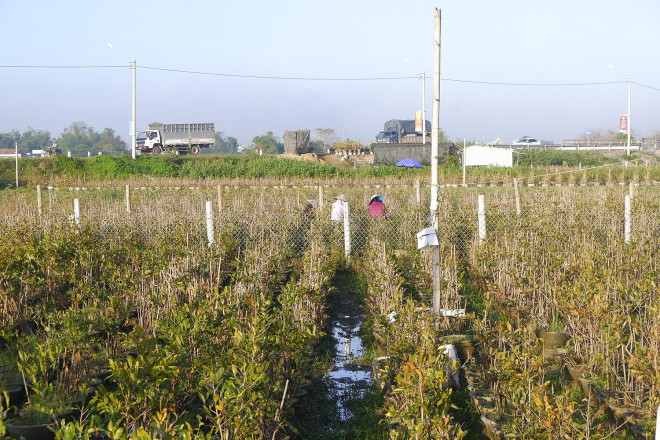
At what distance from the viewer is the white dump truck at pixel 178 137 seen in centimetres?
3788

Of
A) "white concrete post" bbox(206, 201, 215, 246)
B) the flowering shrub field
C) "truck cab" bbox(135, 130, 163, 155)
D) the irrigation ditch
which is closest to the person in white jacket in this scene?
the flowering shrub field

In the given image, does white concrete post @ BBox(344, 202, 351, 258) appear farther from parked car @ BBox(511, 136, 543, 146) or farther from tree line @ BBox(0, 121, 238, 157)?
tree line @ BBox(0, 121, 238, 157)

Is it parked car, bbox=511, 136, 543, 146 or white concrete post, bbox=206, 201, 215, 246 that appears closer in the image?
white concrete post, bbox=206, 201, 215, 246

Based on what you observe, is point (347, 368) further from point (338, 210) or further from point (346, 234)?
point (338, 210)

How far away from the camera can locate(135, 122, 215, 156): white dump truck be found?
3788 centimetres

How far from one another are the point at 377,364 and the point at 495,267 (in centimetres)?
251

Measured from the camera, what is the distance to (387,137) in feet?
145

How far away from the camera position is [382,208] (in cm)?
1084

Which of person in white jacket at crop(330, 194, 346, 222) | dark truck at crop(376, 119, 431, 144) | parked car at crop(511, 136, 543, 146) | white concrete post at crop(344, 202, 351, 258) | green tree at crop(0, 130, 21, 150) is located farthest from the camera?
green tree at crop(0, 130, 21, 150)

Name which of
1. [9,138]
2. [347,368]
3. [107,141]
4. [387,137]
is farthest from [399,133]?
[9,138]

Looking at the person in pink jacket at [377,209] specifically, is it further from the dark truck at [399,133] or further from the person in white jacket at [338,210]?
the dark truck at [399,133]

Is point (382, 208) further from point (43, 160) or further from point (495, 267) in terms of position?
point (43, 160)

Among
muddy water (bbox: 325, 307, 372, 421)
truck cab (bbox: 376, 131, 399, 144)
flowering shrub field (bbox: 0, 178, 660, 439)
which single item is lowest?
muddy water (bbox: 325, 307, 372, 421)

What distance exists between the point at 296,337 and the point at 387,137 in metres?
40.8
